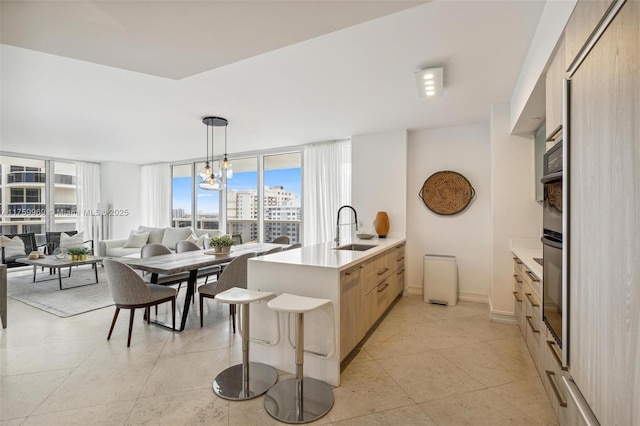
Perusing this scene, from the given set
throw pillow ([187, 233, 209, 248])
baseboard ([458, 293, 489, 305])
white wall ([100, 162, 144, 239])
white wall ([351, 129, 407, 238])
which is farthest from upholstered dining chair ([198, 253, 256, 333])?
white wall ([100, 162, 144, 239])

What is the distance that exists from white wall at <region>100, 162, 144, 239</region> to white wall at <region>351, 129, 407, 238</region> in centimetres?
629

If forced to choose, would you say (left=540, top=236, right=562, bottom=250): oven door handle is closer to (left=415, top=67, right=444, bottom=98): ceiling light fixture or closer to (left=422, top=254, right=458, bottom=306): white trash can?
(left=415, top=67, right=444, bottom=98): ceiling light fixture

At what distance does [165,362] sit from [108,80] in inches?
104

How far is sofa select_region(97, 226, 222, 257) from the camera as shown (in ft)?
21.0

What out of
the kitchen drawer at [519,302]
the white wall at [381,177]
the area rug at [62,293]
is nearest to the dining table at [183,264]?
the area rug at [62,293]

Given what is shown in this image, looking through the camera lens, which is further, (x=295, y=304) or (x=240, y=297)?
(x=240, y=297)

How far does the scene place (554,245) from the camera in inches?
58.4

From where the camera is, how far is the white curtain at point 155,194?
7707 mm

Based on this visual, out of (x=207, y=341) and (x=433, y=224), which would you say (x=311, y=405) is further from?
(x=433, y=224)

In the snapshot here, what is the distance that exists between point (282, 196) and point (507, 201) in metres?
4.13

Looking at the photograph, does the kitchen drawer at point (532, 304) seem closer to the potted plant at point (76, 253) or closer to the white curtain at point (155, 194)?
the potted plant at point (76, 253)

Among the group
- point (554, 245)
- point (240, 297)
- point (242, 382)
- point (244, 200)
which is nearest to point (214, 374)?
point (242, 382)

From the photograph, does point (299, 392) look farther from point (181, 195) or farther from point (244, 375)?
point (181, 195)

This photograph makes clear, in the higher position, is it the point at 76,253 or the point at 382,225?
the point at 382,225
